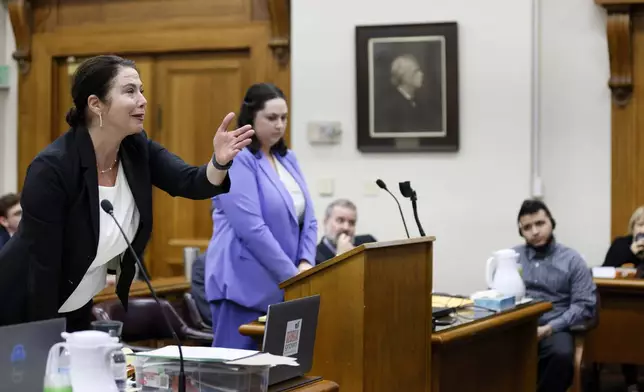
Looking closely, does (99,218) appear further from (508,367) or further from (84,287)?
(508,367)

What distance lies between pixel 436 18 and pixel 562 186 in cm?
124

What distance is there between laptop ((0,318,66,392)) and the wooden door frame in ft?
14.5

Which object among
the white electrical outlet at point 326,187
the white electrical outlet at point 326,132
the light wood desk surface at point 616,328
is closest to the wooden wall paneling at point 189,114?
the white electrical outlet at point 326,132

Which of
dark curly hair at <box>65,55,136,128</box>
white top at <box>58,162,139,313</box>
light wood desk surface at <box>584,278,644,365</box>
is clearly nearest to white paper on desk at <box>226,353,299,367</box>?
white top at <box>58,162,139,313</box>

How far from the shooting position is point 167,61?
21.7 ft

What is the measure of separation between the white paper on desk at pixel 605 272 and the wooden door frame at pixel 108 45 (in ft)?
7.34

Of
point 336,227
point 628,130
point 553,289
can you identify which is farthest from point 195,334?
point 628,130

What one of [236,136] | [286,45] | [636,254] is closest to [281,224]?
[236,136]

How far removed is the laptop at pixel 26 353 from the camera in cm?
181

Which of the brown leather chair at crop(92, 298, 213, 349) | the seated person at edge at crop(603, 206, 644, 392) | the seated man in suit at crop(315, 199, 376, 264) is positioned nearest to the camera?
the brown leather chair at crop(92, 298, 213, 349)

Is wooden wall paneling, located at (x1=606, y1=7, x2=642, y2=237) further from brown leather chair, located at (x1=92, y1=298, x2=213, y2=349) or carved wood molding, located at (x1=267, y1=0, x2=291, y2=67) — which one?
brown leather chair, located at (x1=92, y1=298, x2=213, y2=349)

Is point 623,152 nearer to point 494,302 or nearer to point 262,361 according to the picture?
point 494,302

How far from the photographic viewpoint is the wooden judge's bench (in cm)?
284

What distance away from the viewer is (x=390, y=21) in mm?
5918
